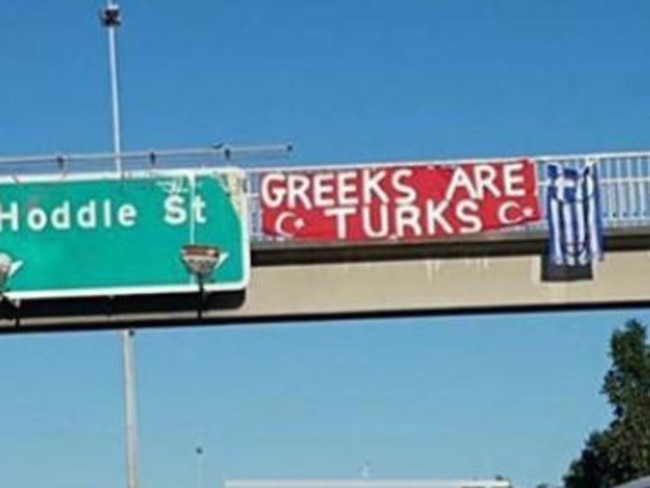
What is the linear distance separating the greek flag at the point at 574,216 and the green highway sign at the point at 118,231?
469 centimetres

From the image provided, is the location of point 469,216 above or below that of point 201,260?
above

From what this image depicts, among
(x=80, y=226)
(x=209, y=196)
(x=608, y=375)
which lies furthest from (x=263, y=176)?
(x=608, y=375)

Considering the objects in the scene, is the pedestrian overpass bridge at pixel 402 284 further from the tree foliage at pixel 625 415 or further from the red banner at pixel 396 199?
the tree foliage at pixel 625 415

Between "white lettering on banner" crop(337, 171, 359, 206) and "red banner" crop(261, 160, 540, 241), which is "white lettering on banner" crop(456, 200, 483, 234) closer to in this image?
"red banner" crop(261, 160, 540, 241)

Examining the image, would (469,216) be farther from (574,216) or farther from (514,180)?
(574,216)

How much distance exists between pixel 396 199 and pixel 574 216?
271cm

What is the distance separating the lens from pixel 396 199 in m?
27.6

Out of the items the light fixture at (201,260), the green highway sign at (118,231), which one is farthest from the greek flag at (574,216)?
the light fixture at (201,260)

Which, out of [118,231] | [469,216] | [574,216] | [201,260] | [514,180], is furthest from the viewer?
[514,180]

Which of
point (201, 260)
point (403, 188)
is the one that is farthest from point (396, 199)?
point (201, 260)

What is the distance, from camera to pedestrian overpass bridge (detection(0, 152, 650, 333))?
27312mm

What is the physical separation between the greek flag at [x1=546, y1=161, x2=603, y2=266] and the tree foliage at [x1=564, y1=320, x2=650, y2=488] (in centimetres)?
5934

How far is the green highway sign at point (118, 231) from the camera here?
1071 inches

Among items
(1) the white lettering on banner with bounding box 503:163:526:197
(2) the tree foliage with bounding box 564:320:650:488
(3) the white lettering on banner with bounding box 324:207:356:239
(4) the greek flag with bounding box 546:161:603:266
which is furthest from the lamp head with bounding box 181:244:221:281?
(2) the tree foliage with bounding box 564:320:650:488
